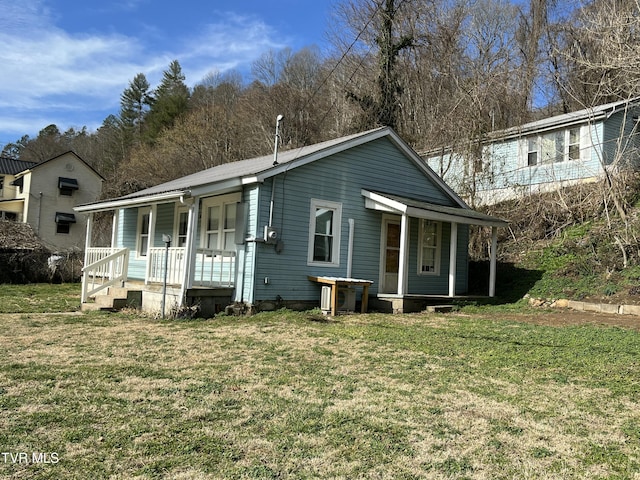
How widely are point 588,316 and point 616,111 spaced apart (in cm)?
1098

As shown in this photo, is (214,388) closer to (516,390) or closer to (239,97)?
(516,390)

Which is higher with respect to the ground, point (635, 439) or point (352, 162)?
point (352, 162)

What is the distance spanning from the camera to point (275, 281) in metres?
11.2

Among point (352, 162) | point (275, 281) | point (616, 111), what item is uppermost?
point (616, 111)

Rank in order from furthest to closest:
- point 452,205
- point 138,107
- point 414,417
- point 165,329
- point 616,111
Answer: point 138,107 < point 616,111 < point 452,205 < point 165,329 < point 414,417

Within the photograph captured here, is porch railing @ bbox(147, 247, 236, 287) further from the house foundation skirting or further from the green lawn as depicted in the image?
the house foundation skirting

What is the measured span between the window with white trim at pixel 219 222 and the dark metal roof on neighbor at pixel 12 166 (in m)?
27.8

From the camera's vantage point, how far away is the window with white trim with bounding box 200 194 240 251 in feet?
39.5

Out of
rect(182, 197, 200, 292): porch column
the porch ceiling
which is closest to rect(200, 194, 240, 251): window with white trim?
rect(182, 197, 200, 292): porch column

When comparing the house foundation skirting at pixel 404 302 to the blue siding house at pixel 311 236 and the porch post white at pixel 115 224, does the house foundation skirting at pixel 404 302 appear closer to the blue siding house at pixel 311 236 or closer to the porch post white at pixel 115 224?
the blue siding house at pixel 311 236

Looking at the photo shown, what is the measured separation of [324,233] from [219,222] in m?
2.61

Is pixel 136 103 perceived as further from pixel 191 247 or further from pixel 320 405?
pixel 320 405

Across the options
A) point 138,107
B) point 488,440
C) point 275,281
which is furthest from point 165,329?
point 138,107

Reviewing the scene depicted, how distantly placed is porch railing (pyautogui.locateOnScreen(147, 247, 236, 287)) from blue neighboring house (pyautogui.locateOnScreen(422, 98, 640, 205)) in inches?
452
